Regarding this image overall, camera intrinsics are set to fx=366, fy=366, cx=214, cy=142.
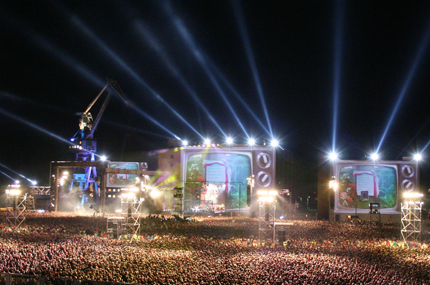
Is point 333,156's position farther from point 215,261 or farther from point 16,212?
point 16,212

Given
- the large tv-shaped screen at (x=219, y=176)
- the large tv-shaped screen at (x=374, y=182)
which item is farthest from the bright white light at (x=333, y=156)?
the large tv-shaped screen at (x=219, y=176)

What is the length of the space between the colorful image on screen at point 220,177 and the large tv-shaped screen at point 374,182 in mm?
13609

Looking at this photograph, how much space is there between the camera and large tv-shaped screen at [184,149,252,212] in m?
54.1

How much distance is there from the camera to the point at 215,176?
54562mm

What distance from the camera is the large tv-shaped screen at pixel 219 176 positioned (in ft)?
177

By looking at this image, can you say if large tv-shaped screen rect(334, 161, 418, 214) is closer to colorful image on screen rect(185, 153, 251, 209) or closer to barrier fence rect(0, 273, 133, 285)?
colorful image on screen rect(185, 153, 251, 209)

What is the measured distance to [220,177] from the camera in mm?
54594

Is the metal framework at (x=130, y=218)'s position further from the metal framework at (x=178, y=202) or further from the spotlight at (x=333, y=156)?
the spotlight at (x=333, y=156)

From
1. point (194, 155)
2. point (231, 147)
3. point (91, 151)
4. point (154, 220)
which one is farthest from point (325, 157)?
point (91, 151)

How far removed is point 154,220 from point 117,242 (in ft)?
43.3

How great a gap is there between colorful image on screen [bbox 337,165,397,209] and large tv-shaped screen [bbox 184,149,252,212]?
45.2 feet

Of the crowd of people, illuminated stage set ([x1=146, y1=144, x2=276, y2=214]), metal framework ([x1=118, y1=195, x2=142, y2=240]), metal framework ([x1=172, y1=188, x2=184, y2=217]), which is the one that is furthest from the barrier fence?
illuminated stage set ([x1=146, y1=144, x2=276, y2=214])

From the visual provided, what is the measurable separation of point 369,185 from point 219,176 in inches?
815

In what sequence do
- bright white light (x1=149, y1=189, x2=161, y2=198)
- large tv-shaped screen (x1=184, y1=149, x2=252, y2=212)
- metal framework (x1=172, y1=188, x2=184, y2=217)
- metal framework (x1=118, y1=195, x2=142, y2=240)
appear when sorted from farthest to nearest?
bright white light (x1=149, y1=189, x2=161, y2=198) < large tv-shaped screen (x1=184, y1=149, x2=252, y2=212) < metal framework (x1=172, y1=188, x2=184, y2=217) < metal framework (x1=118, y1=195, x2=142, y2=240)
